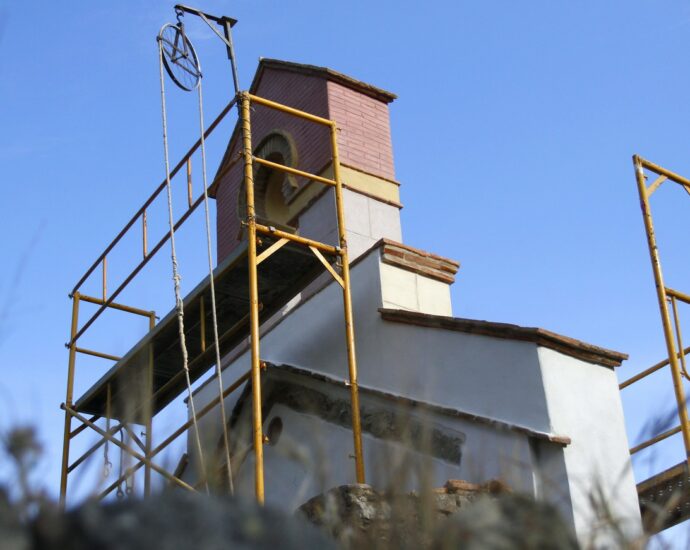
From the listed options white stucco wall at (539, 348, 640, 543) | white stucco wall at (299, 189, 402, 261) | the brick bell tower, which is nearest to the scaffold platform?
the brick bell tower

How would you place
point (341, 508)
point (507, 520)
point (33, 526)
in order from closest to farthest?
point (33, 526) → point (507, 520) → point (341, 508)

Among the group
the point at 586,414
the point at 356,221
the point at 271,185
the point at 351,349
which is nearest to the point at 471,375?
the point at 586,414

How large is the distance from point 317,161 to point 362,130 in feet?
2.22

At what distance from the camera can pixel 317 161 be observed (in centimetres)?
1162

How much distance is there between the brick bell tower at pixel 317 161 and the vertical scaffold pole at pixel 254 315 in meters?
2.03

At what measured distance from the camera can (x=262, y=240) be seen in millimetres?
8047

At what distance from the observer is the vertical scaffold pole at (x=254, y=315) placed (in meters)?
6.95

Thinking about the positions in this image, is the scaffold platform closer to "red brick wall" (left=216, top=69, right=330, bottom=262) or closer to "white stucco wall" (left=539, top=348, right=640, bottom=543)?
"white stucco wall" (left=539, top=348, right=640, bottom=543)

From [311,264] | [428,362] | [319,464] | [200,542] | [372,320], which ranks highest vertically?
[311,264]

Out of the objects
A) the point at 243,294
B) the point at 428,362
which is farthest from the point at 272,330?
the point at 428,362

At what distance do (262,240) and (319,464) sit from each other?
19.5 ft

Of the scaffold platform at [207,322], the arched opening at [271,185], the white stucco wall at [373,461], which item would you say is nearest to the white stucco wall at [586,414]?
the white stucco wall at [373,461]

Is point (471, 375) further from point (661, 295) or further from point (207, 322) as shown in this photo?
point (207, 322)

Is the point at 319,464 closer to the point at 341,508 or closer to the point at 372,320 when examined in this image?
the point at 341,508
